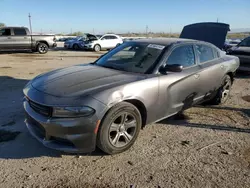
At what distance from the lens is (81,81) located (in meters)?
3.59

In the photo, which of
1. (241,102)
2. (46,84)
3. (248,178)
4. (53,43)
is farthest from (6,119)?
(53,43)

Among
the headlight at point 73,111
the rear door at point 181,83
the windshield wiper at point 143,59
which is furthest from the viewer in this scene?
the windshield wiper at point 143,59

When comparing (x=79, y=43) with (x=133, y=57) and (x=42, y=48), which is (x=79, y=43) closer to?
(x=42, y=48)

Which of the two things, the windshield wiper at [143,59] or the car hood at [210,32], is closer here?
the windshield wiper at [143,59]

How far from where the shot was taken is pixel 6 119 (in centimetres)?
466

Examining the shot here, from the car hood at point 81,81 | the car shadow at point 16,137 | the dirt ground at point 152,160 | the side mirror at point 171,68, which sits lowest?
the dirt ground at point 152,160

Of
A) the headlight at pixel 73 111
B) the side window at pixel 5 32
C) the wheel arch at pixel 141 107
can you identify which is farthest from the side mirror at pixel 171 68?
the side window at pixel 5 32

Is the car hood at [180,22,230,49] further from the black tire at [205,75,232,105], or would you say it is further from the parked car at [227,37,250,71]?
the black tire at [205,75,232,105]

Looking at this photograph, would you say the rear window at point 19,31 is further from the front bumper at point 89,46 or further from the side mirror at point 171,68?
the side mirror at point 171,68

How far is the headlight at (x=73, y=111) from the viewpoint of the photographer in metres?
3.04

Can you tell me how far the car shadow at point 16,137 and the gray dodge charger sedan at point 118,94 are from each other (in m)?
0.34

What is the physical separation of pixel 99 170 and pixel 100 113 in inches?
28.6

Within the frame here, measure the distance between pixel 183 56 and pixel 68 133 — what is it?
2510 mm

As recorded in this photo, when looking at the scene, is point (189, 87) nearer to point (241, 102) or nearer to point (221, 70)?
point (221, 70)
